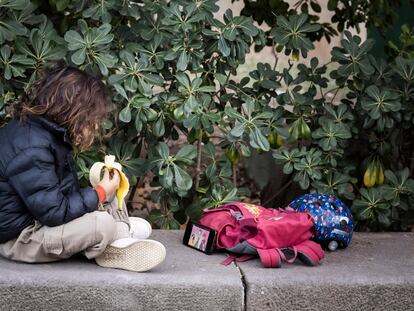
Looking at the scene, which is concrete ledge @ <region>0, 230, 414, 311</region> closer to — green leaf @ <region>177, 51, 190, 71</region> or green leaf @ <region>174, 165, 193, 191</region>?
green leaf @ <region>174, 165, 193, 191</region>

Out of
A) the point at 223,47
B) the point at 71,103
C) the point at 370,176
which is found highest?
the point at 223,47

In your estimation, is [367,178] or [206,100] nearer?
[206,100]

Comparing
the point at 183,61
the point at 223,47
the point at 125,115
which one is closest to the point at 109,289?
the point at 125,115

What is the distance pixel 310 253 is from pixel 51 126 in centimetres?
135

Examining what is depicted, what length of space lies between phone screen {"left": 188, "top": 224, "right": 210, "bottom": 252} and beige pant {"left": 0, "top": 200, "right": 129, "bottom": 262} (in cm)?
54

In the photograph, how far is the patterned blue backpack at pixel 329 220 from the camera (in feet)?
13.2

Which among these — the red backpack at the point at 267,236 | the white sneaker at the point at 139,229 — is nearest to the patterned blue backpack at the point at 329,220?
the red backpack at the point at 267,236

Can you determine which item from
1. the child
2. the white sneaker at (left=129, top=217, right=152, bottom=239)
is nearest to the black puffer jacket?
the child

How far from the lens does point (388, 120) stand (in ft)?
14.9

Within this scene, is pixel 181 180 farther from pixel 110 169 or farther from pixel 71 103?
pixel 71 103

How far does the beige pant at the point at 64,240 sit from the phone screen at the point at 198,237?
54 centimetres

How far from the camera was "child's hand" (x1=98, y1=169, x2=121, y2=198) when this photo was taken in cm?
361

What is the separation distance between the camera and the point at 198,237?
3938 millimetres

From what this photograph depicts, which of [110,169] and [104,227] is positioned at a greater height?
[110,169]
